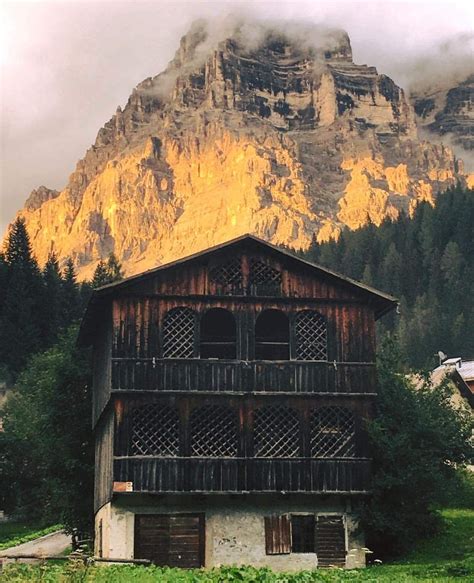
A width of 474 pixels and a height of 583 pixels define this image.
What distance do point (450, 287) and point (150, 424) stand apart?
11672 centimetres

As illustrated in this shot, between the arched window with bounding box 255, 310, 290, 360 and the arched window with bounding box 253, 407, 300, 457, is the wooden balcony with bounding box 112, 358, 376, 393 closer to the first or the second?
the arched window with bounding box 253, 407, 300, 457

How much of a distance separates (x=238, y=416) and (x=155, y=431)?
312 centimetres

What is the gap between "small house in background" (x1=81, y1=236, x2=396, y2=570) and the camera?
39.9 metres

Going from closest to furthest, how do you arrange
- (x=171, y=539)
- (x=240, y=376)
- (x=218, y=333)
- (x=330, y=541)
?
(x=171, y=539) < (x=330, y=541) < (x=240, y=376) < (x=218, y=333)

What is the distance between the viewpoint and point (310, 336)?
41844mm

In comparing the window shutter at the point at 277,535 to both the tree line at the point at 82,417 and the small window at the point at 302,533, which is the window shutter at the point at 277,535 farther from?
the tree line at the point at 82,417

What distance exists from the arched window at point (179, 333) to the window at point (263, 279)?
105 inches

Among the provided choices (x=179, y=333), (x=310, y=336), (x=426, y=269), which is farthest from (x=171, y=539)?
(x=426, y=269)

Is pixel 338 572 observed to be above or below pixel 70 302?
below

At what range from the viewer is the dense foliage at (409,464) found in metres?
40.3

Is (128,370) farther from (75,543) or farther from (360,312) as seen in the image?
(75,543)

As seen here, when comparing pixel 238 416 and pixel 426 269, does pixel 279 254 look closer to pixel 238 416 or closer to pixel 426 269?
pixel 238 416

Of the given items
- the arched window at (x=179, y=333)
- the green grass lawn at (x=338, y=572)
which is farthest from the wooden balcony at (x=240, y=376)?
the green grass lawn at (x=338, y=572)

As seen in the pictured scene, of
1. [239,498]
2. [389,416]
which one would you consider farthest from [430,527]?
[239,498]
